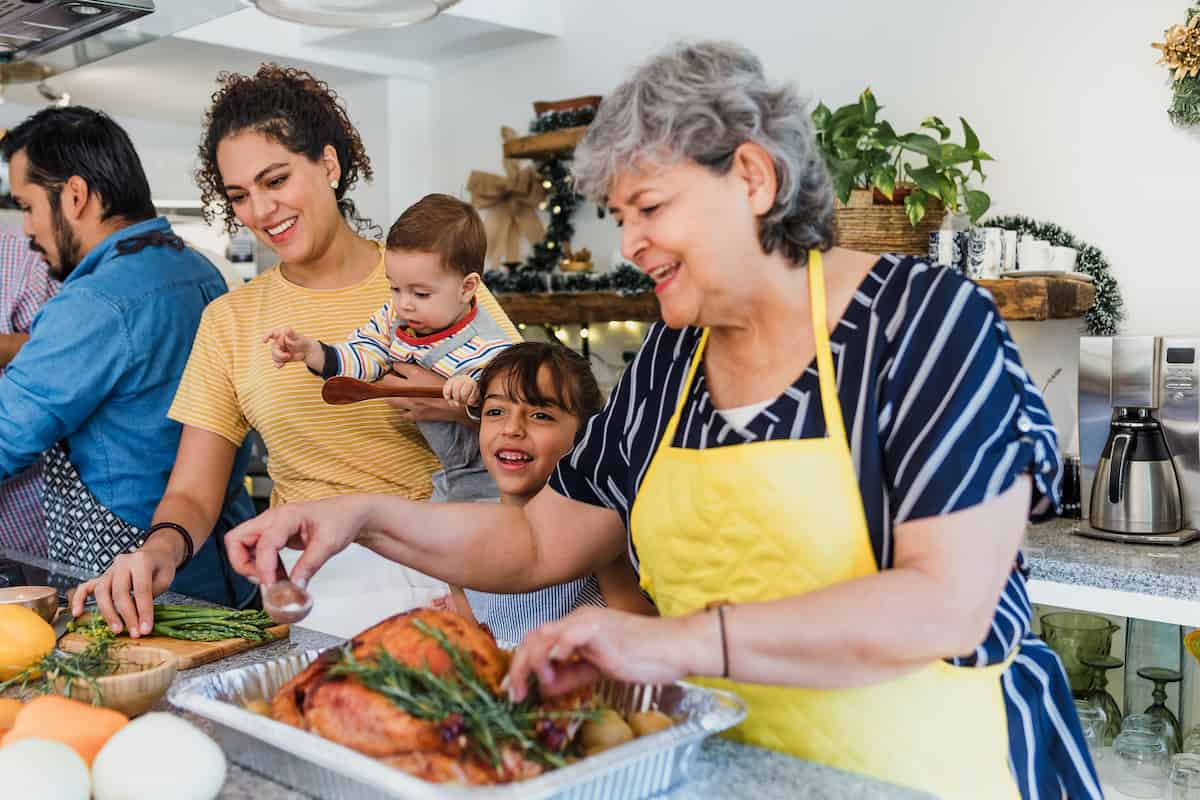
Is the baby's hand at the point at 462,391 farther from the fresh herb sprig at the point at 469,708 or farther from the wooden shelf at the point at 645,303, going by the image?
the wooden shelf at the point at 645,303

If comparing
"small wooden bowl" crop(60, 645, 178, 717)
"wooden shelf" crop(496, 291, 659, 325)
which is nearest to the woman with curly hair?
"small wooden bowl" crop(60, 645, 178, 717)

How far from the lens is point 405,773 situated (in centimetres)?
91

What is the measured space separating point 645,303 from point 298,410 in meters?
2.32

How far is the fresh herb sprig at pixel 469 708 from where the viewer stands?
956 millimetres

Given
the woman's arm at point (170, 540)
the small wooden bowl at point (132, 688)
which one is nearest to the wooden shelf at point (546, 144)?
the woman's arm at point (170, 540)

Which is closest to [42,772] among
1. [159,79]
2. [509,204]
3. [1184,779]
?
[1184,779]

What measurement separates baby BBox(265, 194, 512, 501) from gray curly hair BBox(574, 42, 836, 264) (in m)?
0.71

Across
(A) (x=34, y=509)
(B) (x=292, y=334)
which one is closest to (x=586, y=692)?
(B) (x=292, y=334)

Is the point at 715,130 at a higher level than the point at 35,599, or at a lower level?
higher

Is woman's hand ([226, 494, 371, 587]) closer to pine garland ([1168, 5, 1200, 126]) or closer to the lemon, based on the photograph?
the lemon

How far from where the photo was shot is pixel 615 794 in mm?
979

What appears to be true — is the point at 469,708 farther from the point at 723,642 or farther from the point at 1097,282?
the point at 1097,282

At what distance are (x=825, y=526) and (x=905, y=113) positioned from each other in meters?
2.93

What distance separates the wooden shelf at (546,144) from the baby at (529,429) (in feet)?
8.97
